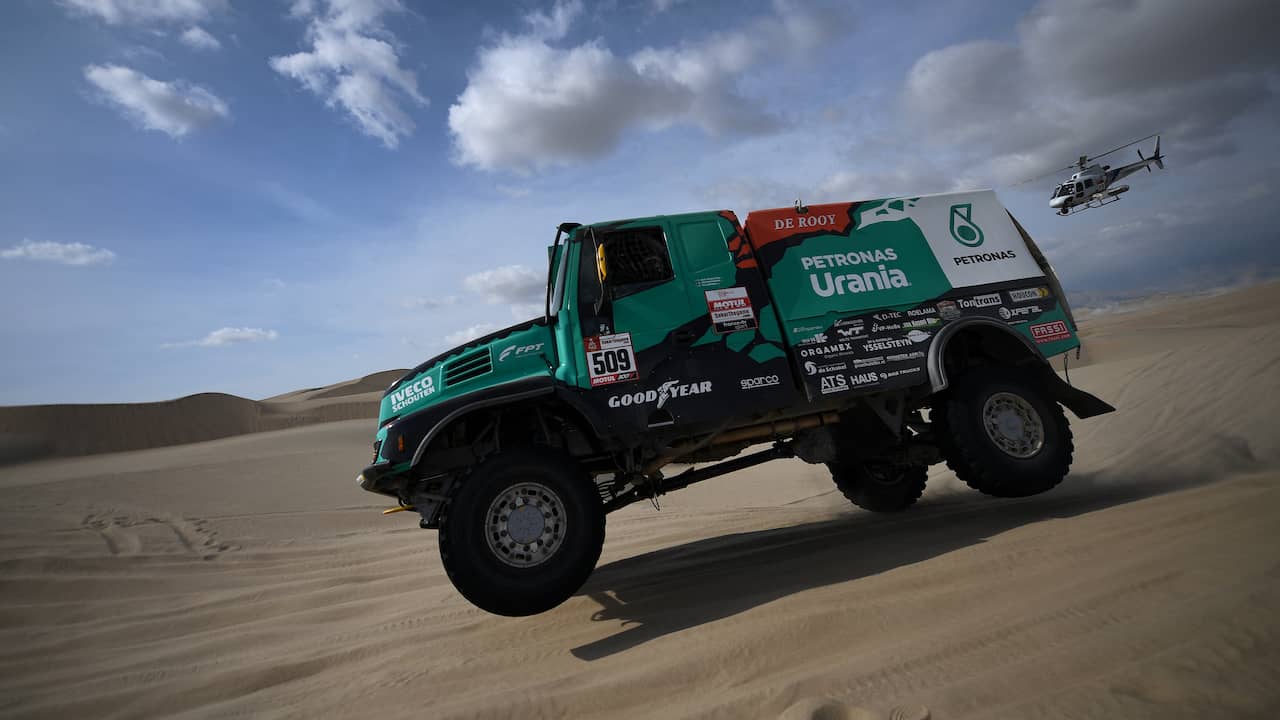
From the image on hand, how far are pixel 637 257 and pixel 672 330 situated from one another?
70 cm

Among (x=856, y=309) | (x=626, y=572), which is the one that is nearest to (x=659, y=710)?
(x=626, y=572)

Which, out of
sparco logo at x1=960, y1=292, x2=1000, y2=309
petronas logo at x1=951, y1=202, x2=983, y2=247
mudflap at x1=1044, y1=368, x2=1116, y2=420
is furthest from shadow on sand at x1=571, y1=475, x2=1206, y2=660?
petronas logo at x1=951, y1=202, x2=983, y2=247

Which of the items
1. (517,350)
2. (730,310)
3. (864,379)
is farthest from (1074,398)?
(517,350)

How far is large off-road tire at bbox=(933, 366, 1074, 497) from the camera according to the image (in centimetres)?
483

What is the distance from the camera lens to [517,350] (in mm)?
4473

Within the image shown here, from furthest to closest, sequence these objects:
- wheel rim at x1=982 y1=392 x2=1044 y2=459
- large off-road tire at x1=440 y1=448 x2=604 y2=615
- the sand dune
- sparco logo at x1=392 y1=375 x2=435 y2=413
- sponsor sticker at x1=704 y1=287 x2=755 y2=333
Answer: the sand dune < wheel rim at x1=982 y1=392 x2=1044 y2=459 < sponsor sticker at x1=704 y1=287 x2=755 y2=333 < sparco logo at x1=392 y1=375 x2=435 y2=413 < large off-road tire at x1=440 y1=448 x2=604 y2=615

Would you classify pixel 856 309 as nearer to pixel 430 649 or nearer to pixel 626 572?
pixel 626 572

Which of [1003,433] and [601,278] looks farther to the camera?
[1003,433]

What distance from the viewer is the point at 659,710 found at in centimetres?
251

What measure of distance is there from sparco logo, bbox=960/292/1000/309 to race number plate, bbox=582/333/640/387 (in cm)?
307

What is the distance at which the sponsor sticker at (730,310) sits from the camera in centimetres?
459

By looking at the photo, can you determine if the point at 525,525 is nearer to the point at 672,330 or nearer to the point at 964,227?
the point at 672,330

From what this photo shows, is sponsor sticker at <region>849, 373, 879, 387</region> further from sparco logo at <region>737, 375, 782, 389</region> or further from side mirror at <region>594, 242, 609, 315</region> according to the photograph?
side mirror at <region>594, 242, 609, 315</region>

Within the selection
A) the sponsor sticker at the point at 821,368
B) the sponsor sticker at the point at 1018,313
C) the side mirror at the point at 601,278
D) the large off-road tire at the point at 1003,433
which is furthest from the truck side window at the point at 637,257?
the sponsor sticker at the point at 1018,313
